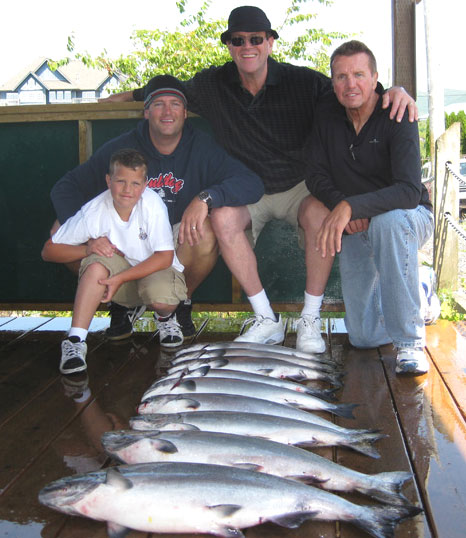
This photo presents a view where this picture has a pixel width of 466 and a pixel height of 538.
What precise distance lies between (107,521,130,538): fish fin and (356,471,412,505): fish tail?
77 cm

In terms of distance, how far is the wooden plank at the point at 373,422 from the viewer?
79.6 inches

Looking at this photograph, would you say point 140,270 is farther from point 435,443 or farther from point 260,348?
point 435,443

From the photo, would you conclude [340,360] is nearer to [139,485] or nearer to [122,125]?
[139,485]

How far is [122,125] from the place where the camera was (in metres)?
4.97

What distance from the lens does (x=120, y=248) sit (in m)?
3.87

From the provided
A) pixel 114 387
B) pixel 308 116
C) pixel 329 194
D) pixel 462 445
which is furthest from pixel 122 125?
pixel 462 445

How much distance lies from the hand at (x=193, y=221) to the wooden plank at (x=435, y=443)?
1357 millimetres

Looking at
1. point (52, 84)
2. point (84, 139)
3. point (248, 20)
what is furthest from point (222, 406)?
point (52, 84)

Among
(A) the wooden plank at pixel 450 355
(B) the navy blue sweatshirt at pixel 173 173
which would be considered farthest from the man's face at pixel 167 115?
(A) the wooden plank at pixel 450 355

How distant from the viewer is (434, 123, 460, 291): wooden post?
525 cm

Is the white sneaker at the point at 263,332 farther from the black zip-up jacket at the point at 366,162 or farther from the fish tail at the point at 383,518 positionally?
the fish tail at the point at 383,518

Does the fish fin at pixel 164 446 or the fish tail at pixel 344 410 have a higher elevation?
the fish fin at pixel 164 446

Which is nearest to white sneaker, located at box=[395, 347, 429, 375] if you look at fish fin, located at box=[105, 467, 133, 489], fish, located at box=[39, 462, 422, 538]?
fish, located at box=[39, 462, 422, 538]

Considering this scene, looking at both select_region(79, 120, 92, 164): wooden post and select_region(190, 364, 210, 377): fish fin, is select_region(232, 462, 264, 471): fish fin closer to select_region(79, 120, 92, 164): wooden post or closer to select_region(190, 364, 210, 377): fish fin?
select_region(190, 364, 210, 377): fish fin
